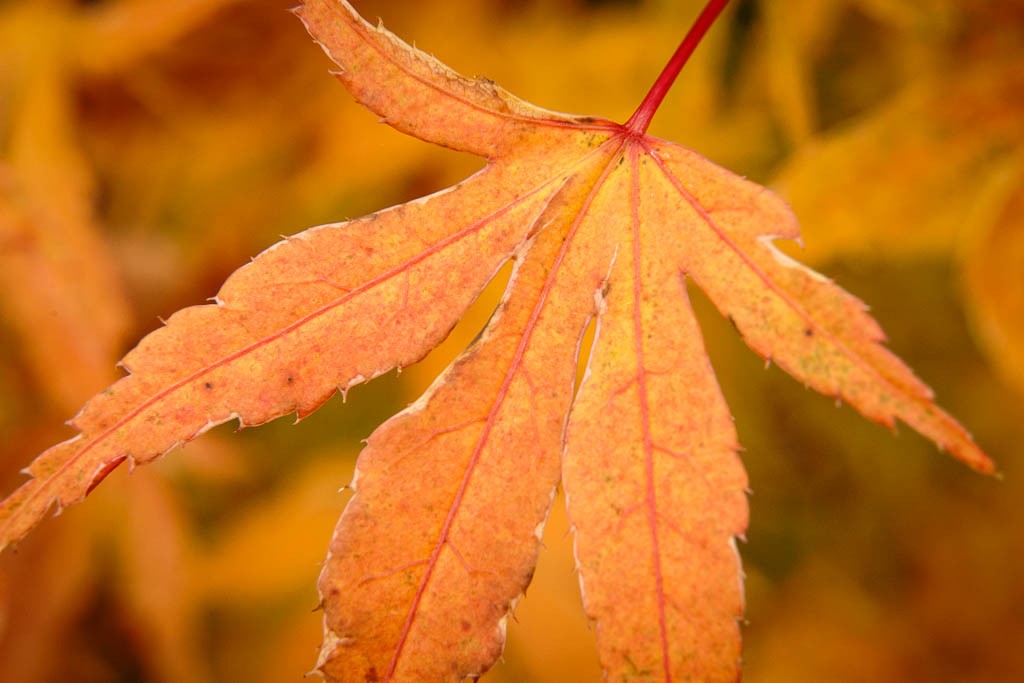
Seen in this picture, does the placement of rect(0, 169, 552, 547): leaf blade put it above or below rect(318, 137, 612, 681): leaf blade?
above

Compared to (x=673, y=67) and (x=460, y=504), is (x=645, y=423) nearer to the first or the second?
(x=460, y=504)

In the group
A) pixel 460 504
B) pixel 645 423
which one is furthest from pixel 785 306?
pixel 460 504

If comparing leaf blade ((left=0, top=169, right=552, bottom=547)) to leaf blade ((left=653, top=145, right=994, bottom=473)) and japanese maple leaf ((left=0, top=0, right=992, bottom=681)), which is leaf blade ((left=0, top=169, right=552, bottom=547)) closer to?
japanese maple leaf ((left=0, top=0, right=992, bottom=681))

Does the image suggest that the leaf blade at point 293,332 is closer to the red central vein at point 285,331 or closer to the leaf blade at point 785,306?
the red central vein at point 285,331

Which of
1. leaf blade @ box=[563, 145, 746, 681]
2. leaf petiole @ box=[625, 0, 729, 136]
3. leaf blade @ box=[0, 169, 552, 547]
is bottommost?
leaf blade @ box=[563, 145, 746, 681]

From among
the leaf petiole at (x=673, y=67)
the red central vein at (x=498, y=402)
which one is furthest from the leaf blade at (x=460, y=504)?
the leaf petiole at (x=673, y=67)

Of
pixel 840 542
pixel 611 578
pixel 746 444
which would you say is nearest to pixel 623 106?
pixel 746 444

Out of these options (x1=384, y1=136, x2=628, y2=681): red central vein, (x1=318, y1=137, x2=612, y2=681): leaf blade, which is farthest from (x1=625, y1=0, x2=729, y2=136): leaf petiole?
(x1=318, y1=137, x2=612, y2=681): leaf blade

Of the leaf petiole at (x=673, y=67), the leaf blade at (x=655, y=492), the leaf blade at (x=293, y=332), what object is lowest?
the leaf blade at (x=655, y=492)
